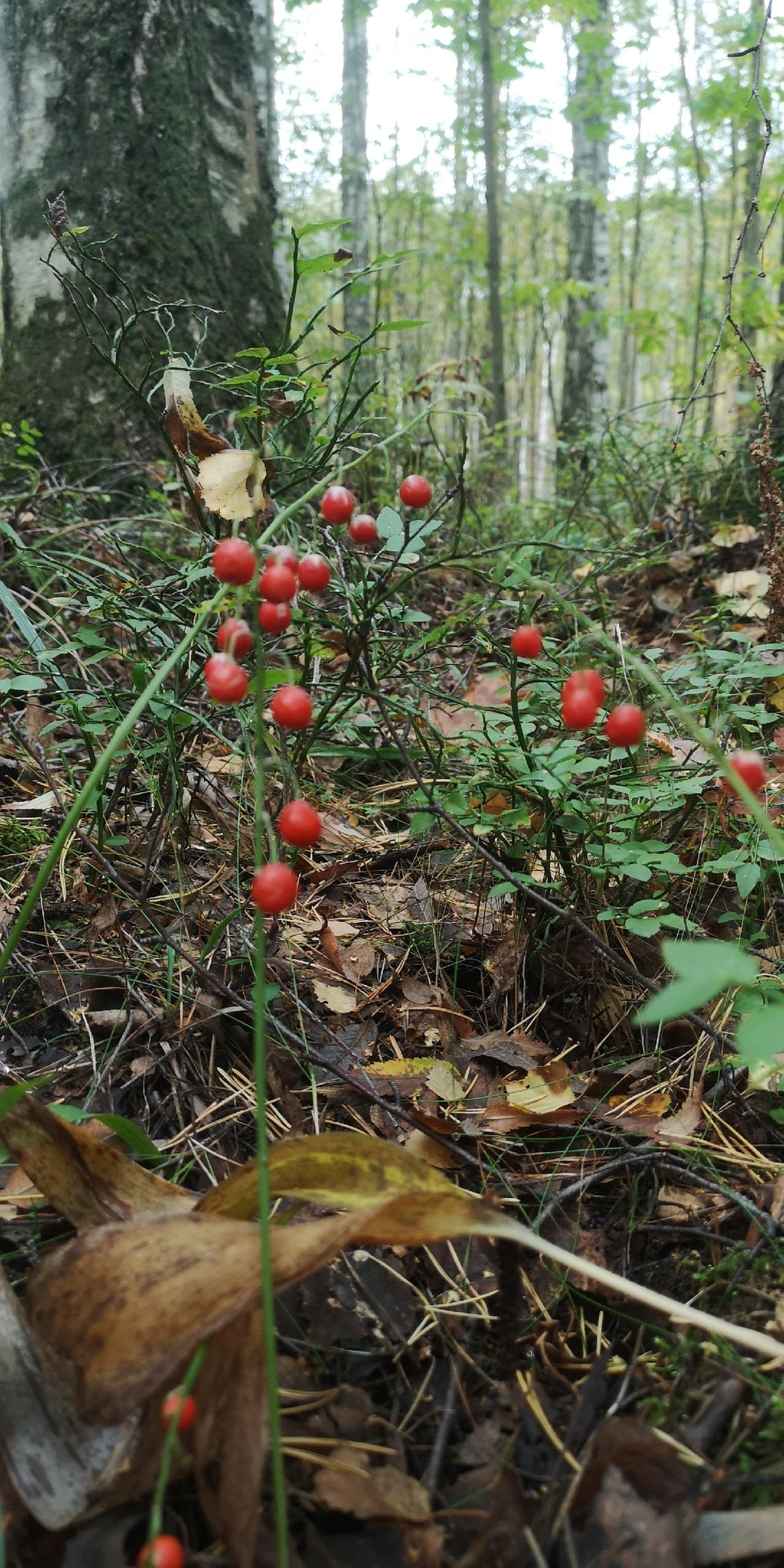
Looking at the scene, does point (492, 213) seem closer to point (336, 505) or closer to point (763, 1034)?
point (336, 505)

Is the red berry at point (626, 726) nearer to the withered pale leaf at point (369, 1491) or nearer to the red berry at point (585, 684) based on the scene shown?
the red berry at point (585, 684)

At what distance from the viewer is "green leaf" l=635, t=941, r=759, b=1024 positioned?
23.0 inches

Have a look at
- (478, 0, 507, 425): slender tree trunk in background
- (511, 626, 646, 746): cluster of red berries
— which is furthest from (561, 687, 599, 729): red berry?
(478, 0, 507, 425): slender tree trunk in background

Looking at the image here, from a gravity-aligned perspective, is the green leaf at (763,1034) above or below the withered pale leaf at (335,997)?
above

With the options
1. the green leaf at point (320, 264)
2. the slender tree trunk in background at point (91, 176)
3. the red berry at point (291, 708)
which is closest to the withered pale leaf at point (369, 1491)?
the red berry at point (291, 708)

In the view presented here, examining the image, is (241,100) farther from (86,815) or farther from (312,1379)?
(312,1379)

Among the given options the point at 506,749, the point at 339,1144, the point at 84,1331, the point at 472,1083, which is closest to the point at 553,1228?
the point at 472,1083

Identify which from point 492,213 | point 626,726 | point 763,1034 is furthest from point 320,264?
point 492,213

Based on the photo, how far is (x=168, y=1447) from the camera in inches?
25.7

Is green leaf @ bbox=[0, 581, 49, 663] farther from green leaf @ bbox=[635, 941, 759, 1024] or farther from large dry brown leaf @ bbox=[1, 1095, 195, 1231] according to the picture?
green leaf @ bbox=[635, 941, 759, 1024]

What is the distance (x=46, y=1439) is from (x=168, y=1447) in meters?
0.21

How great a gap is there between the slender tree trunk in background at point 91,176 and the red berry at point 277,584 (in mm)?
2673

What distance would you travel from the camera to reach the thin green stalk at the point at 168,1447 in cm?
61

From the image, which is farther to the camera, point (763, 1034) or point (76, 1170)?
point (76, 1170)
